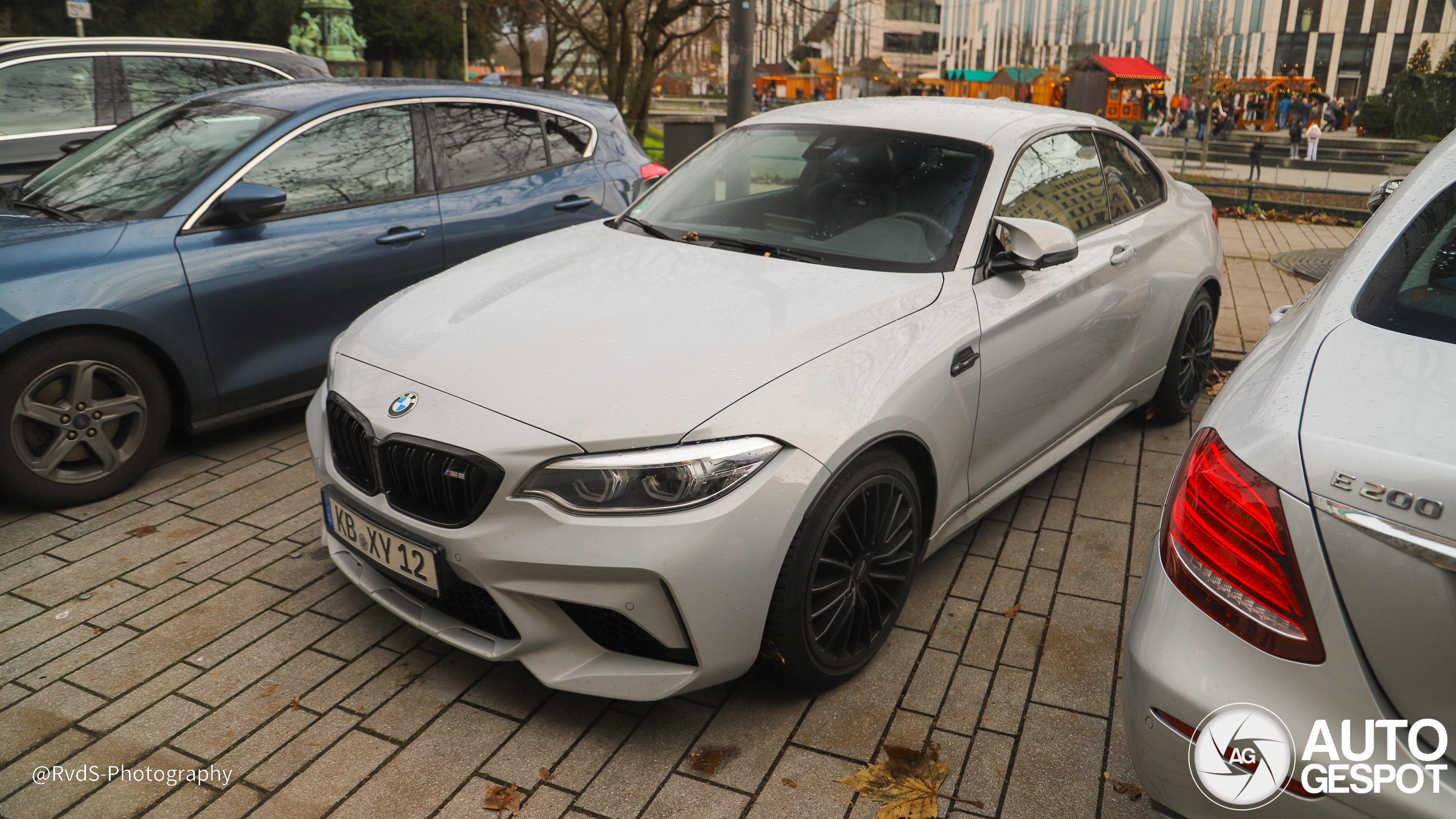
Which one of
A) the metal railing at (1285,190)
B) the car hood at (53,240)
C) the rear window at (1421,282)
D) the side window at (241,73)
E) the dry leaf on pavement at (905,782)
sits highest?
the side window at (241,73)

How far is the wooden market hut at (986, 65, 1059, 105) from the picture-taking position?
176ft

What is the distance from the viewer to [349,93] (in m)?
4.71

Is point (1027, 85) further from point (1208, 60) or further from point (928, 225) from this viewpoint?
point (928, 225)

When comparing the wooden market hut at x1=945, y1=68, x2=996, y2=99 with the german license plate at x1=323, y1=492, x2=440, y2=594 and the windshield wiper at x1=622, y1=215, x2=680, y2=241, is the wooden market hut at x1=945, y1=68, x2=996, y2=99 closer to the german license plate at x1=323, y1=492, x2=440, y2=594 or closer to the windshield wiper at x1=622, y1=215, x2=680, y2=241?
the windshield wiper at x1=622, y1=215, x2=680, y2=241

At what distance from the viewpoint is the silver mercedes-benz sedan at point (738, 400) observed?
235 cm

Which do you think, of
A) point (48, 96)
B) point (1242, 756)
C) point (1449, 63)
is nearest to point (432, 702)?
point (1242, 756)

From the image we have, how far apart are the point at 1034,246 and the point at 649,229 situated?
4.74ft

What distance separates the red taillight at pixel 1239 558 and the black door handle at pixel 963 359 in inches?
43.2

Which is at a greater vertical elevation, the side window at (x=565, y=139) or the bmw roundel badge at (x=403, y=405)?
the side window at (x=565, y=139)

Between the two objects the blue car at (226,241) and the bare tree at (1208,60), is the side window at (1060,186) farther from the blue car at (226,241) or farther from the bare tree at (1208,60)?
the bare tree at (1208,60)

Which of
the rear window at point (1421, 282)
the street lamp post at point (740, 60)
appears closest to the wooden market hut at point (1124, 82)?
the street lamp post at point (740, 60)

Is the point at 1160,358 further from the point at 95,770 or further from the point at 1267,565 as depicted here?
the point at 95,770

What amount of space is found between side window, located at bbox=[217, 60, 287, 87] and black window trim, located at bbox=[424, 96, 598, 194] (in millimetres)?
2688

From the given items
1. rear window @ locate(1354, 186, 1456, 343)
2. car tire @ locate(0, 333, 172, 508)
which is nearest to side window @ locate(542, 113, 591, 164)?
car tire @ locate(0, 333, 172, 508)
